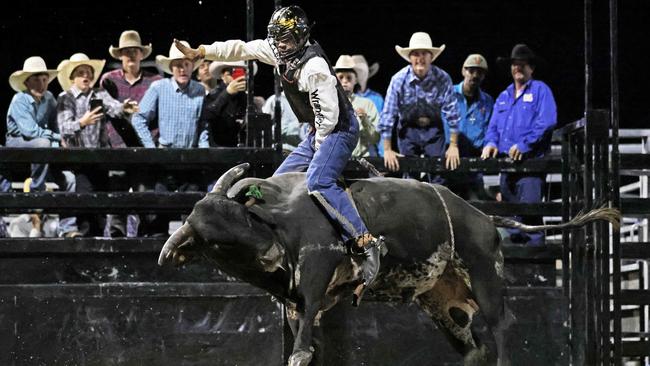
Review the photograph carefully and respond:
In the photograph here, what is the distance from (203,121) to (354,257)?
2518mm

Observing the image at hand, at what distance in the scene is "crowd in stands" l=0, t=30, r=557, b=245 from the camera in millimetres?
9227

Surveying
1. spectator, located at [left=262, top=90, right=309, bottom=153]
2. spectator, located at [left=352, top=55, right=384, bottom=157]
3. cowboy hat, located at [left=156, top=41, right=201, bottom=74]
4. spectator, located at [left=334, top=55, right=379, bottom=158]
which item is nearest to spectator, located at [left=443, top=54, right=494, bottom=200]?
spectator, located at [left=334, top=55, right=379, bottom=158]

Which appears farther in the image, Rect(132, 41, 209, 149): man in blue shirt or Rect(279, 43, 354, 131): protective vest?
Rect(132, 41, 209, 149): man in blue shirt

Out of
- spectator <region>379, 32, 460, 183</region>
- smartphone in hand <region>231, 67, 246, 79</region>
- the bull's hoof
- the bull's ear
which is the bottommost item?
the bull's hoof

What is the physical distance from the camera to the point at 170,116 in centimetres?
932

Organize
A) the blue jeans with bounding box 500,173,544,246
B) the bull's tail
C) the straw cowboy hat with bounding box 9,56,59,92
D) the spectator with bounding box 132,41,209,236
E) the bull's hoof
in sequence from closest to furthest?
the bull's hoof < the bull's tail < the blue jeans with bounding box 500,173,544,246 < the spectator with bounding box 132,41,209,236 < the straw cowboy hat with bounding box 9,56,59,92

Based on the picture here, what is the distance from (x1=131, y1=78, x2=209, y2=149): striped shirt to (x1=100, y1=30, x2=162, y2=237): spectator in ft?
0.57

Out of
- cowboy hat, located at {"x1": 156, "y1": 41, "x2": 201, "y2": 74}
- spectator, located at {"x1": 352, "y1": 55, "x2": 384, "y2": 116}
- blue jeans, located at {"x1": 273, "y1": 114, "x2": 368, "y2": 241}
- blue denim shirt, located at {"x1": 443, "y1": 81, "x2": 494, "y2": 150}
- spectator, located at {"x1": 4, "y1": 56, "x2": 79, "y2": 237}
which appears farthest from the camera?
spectator, located at {"x1": 352, "y1": 55, "x2": 384, "y2": 116}

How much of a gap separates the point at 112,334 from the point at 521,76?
12.8 ft

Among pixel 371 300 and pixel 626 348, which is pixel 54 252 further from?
pixel 626 348

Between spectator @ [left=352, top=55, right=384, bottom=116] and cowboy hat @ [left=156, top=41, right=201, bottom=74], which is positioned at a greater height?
cowboy hat @ [left=156, top=41, right=201, bottom=74]

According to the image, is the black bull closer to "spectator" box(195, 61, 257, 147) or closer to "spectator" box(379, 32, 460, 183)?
"spectator" box(379, 32, 460, 183)

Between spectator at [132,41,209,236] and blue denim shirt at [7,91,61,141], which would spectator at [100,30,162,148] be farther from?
blue denim shirt at [7,91,61,141]

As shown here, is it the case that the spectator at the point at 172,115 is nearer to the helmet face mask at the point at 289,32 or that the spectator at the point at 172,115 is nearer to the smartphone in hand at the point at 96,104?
the smartphone in hand at the point at 96,104
